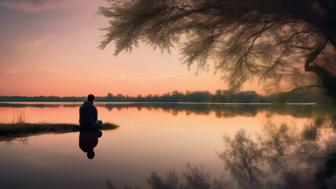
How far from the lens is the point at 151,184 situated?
23.3 feet

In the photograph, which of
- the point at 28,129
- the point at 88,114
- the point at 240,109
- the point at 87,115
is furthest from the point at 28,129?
the point at 240,109

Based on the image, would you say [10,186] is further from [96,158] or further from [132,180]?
[96,158]

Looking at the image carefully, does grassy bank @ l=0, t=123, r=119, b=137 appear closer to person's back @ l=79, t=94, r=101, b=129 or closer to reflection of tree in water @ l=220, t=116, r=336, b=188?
person's back @ l=79, t=94, r=101, b=129

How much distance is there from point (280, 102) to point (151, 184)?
50.2ft

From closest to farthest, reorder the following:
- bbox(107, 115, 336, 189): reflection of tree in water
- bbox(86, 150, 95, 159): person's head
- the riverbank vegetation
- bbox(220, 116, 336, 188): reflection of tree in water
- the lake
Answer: bbox(107, 115, 336, 189): reflection of tree in water < the lake < bbox(220, 116, 336, 188): reflection of tree in water < bbox(86, 150, 95, 159): person's head < the riverbank vegetation

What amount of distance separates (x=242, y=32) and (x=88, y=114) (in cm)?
799

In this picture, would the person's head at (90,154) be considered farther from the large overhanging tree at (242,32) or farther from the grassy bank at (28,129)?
the grassy bank at (28,129)

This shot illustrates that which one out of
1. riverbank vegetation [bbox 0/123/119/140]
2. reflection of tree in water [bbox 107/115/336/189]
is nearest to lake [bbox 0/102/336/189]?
reflection of tree in water [bbox 107/115/336/189]

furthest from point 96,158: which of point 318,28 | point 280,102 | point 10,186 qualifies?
point 280,102

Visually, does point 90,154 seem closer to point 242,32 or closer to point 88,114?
point 88,114

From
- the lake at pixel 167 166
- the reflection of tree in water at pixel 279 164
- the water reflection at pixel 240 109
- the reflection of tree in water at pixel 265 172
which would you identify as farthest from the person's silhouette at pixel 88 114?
the water reflection at pixel 240 109

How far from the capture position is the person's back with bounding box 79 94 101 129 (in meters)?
16.2

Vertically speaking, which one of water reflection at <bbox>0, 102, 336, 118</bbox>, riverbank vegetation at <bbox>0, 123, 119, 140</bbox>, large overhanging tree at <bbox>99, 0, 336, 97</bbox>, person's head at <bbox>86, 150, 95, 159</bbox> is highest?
large overhanging tree at <bbox>99, 0, 336, 97</bbox>

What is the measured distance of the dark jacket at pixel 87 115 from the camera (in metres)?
16.2
